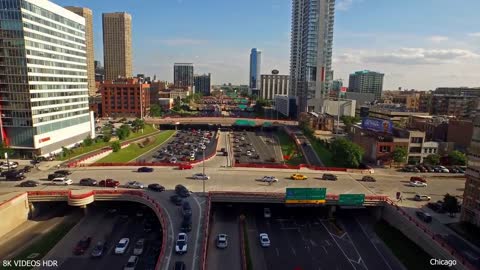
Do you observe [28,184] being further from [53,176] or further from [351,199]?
[351,199]

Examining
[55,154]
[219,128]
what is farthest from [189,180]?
[219,128]

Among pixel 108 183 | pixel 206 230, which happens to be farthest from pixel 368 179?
pixel 108 183

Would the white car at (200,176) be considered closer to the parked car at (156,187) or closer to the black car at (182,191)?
the black car at (182,191)

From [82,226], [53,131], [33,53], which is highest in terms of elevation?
[33,53]

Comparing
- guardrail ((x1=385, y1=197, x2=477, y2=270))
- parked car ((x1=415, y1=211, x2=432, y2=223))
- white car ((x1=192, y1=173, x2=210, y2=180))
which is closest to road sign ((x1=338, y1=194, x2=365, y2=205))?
guardrail ((x1=385, y1=197, x2=477, y2=270))

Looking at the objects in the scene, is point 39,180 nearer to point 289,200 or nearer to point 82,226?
point 82,226
